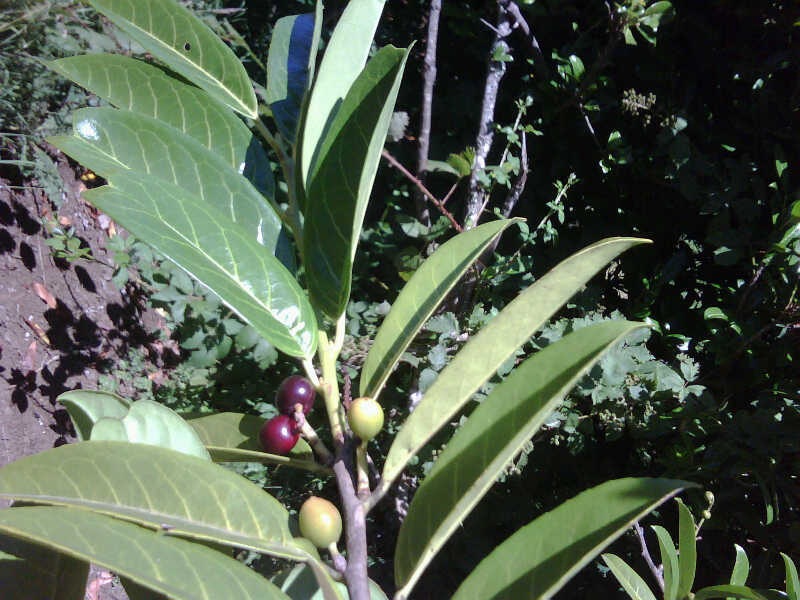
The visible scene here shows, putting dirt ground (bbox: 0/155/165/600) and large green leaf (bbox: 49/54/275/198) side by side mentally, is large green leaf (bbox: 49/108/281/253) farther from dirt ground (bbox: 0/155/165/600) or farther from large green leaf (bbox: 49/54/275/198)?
dirt ground (bbox: 0/155/165/600)

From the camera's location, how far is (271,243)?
770mm

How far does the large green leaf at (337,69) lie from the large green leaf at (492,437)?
1.15 ft

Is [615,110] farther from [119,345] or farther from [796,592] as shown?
[119,345]

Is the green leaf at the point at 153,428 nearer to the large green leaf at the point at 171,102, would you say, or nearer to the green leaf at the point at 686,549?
the large green leaf at the point at 171,102

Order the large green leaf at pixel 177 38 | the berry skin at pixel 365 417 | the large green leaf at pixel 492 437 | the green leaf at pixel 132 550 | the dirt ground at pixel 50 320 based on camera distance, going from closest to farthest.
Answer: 1. the green leaf at pixel 132 550
2. the large green leaf at pixel 492 437
3. the berry skin at pixel 365 417
4. the large green leaf at pixel 177 38
5. the dirt ground at pixel 50 320

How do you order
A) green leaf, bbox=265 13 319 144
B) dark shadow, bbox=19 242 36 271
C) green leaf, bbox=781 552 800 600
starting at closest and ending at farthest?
green leaf, bbox=265 13 319 144 → green leaf, bbox=781 552 800 600 → dark shadow, bbox=19 242 36 271

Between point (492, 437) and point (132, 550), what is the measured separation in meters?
0.31

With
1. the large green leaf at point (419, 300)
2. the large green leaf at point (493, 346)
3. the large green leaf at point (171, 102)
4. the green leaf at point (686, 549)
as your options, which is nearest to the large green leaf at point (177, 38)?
the large green leaf at point (171, 102)

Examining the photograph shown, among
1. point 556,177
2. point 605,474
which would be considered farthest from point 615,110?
point 605,474

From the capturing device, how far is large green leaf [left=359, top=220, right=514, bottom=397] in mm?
704

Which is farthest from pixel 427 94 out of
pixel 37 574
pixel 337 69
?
pixel 37 574

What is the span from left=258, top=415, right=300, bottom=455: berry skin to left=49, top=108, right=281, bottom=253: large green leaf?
209mm

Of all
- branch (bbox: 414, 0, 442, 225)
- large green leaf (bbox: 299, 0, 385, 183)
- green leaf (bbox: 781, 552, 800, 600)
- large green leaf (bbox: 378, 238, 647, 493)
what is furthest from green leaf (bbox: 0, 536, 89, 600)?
branch (bbox: 414, 0, 442, 225)

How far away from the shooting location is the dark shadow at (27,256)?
8.93 ft
